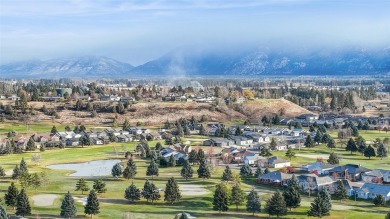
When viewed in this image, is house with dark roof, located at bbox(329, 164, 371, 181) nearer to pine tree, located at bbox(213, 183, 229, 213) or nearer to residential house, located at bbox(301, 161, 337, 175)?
residential house, located at bbox(301, 161, 337, 175)

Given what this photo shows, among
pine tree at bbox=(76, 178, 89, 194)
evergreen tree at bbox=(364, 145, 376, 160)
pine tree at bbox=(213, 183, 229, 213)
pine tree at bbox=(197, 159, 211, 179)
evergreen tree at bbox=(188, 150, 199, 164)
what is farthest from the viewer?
evergreen tree at bbox=(364, 145, 376, 160)

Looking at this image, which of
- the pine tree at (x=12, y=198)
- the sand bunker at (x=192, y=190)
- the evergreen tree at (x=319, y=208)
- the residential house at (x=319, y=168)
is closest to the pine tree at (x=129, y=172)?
the sand bunker at (x=192, y=190)

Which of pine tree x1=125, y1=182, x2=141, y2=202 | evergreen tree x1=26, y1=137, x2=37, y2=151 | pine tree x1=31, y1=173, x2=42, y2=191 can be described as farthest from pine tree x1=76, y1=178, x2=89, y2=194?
evergreen tree x1=26, y1=137, x2=37, y2=151

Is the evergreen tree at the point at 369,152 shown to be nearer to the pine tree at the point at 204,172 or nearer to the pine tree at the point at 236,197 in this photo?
the pine tree at the point at 204,172

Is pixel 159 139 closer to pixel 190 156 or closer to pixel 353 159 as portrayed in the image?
pixel 190 156

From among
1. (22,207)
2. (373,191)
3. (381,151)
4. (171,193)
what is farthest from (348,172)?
(22,207)

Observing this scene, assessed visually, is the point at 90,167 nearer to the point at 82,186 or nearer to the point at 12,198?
the point at 82,186
